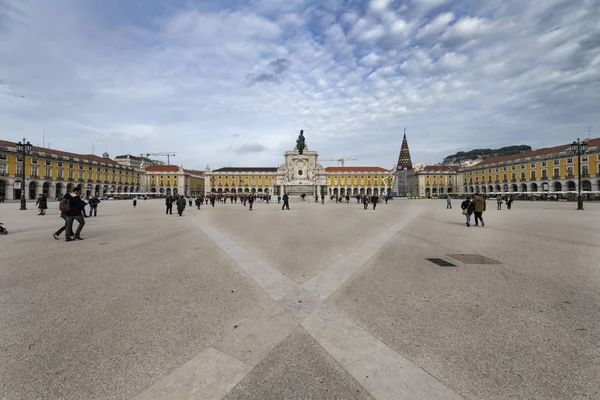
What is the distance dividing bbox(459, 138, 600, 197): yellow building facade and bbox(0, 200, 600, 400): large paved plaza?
2048 inches

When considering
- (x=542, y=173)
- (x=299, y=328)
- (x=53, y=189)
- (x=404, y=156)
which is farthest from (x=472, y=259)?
(x=404, y=156)

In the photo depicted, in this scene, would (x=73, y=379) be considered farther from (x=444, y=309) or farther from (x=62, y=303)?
(x=444, y=309)

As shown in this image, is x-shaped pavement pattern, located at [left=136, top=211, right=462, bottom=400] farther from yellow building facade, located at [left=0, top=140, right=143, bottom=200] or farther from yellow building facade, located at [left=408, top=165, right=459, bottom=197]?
yellow building facade, located at [left=408, top=165, right=459, bottom=197]

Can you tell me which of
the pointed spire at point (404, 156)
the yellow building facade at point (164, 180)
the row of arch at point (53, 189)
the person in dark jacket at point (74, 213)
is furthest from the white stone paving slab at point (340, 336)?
the pointed spire at point (404, 156)

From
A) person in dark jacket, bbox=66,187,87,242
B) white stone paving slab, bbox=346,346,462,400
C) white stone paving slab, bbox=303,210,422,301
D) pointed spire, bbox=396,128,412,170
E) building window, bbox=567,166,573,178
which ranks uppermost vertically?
pointed spire, bbox=396,128,412,170

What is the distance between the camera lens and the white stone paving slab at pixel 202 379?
73.0 inches

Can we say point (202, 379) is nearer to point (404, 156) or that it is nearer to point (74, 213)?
point (74, 213)

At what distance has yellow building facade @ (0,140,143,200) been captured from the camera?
4553cm

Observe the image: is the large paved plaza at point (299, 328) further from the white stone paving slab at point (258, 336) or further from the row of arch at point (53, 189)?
the row of arch at point (53, 189)

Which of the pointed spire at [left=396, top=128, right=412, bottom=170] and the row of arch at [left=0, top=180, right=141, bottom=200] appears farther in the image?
the pointed spire at [left=396, top=128, right=412, bottom=170]

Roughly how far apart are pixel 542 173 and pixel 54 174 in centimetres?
10159

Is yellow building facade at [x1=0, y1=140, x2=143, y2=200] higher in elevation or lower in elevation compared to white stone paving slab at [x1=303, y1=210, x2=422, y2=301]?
higher

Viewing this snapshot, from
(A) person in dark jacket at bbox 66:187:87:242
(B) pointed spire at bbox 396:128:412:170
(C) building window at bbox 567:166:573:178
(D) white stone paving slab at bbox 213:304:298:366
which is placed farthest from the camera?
(B) pointed spire at bbox 396:128:412:170

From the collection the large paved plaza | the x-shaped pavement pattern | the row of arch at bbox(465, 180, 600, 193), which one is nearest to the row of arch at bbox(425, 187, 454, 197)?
the row of arch at bbox(465, 180, 600, 193)
